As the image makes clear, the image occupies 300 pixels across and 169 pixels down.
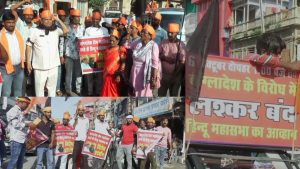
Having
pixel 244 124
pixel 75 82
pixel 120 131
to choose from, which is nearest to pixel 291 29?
pixel 244 124

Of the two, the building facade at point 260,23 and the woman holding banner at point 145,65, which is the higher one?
the building facade at point 260,23

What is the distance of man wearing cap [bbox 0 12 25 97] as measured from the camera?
6.16 meters

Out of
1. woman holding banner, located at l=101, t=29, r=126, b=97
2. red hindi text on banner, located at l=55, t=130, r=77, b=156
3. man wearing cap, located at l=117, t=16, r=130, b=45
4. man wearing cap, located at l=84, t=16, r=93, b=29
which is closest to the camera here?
red hindi text on banner, located at l=55, t=130, r=77, b=156

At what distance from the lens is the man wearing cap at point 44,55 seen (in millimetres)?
6625

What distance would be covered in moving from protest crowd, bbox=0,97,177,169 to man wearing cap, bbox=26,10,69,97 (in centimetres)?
114

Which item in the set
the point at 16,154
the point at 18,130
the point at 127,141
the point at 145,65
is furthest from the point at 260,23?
the point at 16,154

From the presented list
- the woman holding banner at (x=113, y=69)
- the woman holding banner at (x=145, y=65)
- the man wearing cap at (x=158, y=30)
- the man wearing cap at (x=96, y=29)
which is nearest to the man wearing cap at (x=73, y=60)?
the man wearing cap at (x=96, y=29)

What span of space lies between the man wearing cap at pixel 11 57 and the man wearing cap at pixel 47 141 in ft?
2.64

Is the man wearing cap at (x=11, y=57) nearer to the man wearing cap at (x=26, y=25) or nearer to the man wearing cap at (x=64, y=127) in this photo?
the man wearing cap at (x=26, y=25)

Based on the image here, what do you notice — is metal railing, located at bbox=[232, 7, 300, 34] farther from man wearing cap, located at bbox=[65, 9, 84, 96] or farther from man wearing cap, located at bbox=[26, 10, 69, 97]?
man wearing cap, located at bbox=[65, 9, 84, 96]

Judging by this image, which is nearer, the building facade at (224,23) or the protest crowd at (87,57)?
the building facade at (224,23)

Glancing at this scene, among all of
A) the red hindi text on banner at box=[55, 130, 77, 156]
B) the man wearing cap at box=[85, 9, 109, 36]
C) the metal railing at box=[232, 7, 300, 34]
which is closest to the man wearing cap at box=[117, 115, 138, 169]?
the red hindi text on banner at box=[55, 130, 77, 156]

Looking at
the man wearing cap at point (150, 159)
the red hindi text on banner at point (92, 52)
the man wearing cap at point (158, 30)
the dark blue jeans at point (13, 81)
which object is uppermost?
the man wearing cap at point (158, 30)

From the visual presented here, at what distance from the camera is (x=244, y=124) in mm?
5285
